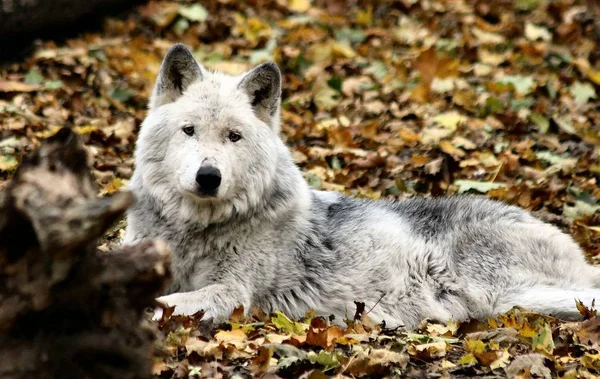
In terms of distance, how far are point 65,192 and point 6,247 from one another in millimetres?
359

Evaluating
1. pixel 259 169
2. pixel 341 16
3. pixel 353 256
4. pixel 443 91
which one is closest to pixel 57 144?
pixel 259 169

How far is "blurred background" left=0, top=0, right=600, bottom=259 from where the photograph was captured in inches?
335

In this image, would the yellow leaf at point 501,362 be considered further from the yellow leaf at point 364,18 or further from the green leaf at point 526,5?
the green leaf at point 526,5

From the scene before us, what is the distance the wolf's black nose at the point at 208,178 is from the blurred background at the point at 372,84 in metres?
1.69

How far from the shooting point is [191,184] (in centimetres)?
559

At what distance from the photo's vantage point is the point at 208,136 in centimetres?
580

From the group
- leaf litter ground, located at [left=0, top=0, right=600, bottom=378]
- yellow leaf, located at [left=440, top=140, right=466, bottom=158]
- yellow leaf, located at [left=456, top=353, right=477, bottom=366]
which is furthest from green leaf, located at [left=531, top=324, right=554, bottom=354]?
yellow leaf, located at [left=440, top=140, right=466, bottom=158]

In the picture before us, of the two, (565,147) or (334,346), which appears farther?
(565,147)

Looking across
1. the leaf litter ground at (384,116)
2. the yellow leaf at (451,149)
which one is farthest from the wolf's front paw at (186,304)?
the yellow leaf at (451,149)

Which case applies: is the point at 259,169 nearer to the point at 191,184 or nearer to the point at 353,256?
the point at 191,184

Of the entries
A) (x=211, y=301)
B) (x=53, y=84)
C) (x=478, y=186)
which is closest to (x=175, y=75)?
(x=211, y=301)

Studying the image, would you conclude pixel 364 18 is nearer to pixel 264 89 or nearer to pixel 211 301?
pixel 264 89

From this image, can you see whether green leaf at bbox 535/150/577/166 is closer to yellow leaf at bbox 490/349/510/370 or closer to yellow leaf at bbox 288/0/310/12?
yellow leaf at bbox 490/349/510/370

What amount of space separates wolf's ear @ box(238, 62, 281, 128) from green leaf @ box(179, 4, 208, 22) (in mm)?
6089
